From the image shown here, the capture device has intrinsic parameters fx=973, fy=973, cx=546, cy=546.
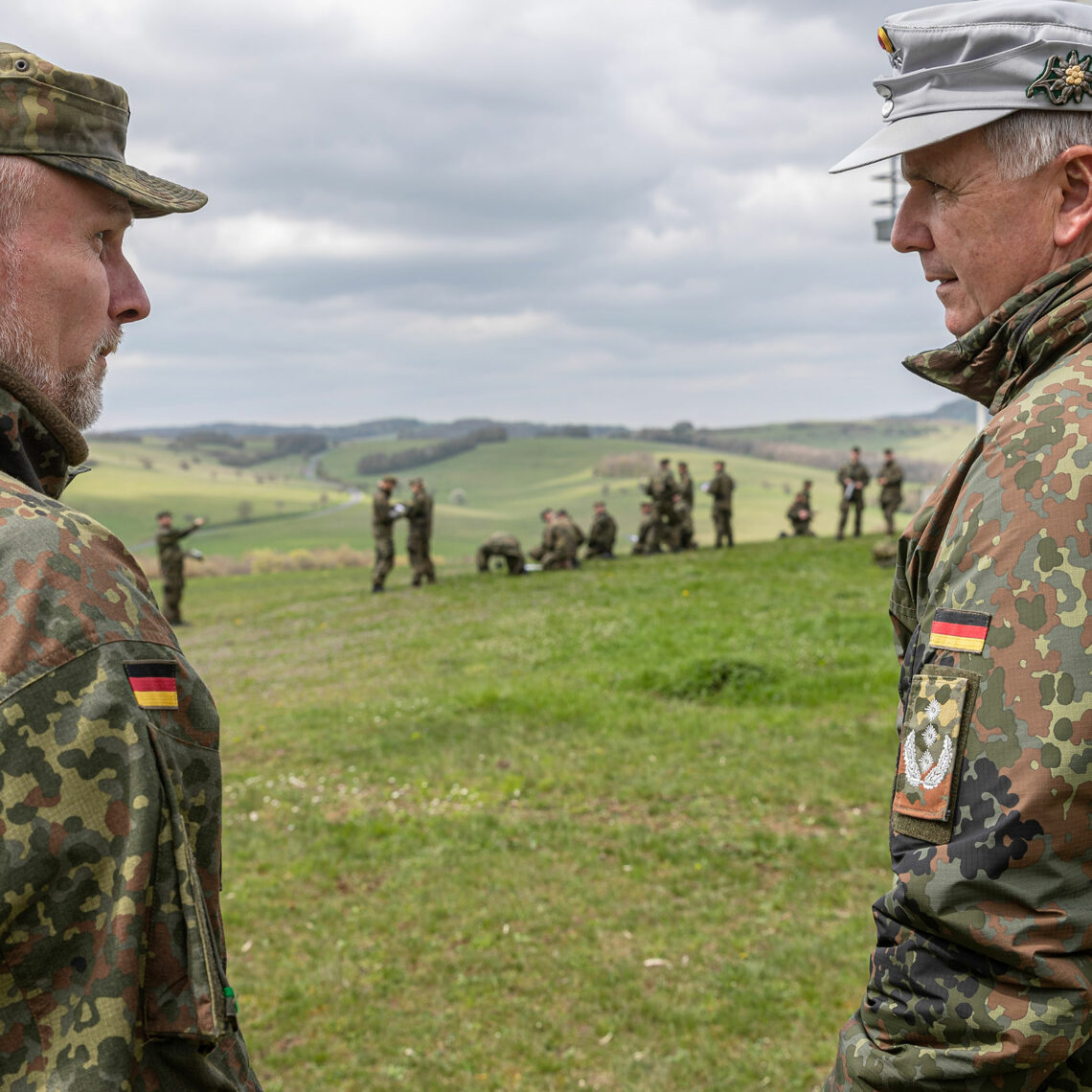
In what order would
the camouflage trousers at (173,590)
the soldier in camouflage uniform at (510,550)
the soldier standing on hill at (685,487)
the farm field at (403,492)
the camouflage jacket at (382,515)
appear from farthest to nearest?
the farm field at (403,492) < the soldier standing on hill at (685,487) < the soldier in camouflage uniform at (510,550) < the camouflage jacket at (382,515) < the camouflage trousers at (173,590)

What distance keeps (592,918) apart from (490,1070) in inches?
73.7

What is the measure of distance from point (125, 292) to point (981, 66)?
2.08 metres

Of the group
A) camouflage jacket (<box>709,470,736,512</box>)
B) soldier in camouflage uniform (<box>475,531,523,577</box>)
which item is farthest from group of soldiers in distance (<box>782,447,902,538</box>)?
soldier in camouflage uniform (<box>475,531,523,577</box>)

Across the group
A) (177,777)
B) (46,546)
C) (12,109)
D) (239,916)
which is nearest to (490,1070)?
(239,916)

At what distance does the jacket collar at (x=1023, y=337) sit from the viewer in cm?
212

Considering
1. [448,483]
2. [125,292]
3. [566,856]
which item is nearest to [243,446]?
[448,483]

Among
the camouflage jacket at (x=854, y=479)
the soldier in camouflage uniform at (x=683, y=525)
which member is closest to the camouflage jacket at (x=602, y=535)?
the soldier in camouflage uniform at (x=683, y=525)

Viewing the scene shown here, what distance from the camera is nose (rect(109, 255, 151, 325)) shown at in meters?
2.41

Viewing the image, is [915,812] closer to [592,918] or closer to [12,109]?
[12,109]

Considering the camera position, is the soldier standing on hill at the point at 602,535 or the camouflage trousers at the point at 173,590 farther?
the soldier standing on hill at the point at 602,535

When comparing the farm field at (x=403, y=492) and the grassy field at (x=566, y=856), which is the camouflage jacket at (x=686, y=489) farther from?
the grassy field at (x=566, y=856)

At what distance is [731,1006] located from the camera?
6.10 metres

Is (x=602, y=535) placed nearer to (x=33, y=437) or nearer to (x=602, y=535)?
(x=602, y=535)

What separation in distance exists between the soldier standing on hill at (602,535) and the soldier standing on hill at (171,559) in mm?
12771
